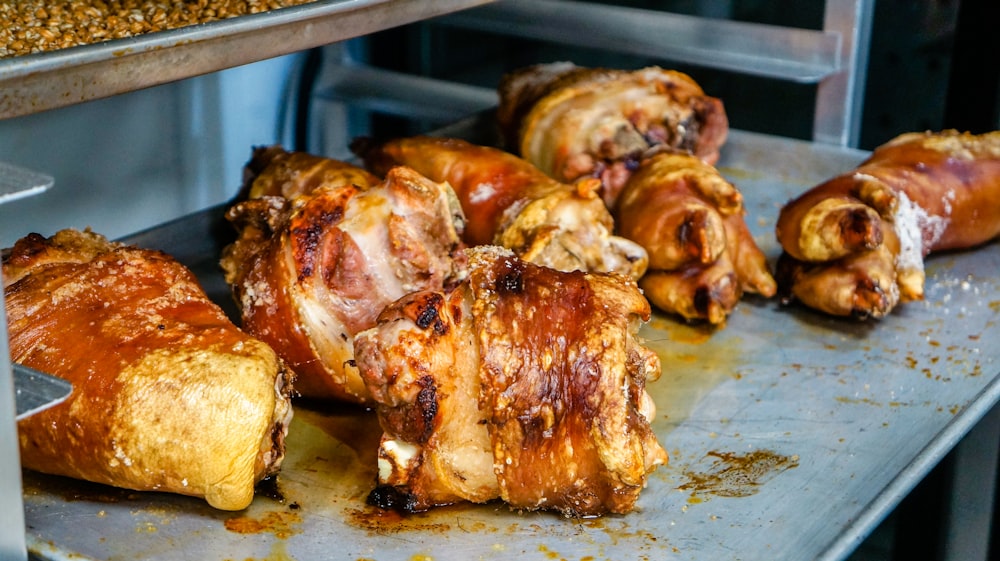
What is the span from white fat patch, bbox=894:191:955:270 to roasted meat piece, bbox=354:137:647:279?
0.63 m

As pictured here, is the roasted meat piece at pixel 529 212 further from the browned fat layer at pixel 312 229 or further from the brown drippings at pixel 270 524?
the brown drippings at pixel 270 524

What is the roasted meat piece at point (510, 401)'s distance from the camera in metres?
1.67

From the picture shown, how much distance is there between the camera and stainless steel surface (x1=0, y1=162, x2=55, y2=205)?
115 centimetres

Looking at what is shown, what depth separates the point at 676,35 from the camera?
3.41 metres

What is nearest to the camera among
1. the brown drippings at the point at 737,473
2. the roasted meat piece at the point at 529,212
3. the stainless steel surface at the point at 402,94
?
the brown drippings at the point at 737,473

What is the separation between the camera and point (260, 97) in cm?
364

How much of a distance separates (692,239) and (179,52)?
4.07 feet

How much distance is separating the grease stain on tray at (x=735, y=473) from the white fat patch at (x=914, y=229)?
754 mm

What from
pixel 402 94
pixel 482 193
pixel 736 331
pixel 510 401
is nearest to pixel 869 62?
pixel 402 94

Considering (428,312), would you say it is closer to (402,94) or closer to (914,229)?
(914,229)

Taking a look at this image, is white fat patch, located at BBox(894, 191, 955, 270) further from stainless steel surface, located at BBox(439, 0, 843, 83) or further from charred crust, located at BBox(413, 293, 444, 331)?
charred crust, located at BBox(413, 293, 444, 331)

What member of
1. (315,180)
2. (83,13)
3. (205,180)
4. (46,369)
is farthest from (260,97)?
(46,369)

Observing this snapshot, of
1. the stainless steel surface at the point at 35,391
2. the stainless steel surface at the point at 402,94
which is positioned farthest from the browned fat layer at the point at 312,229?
the stainless steel surface at the point at 402,94

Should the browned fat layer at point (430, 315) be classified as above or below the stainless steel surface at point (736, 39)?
below
